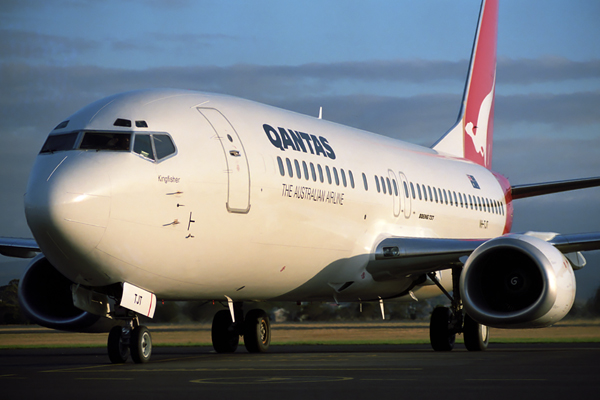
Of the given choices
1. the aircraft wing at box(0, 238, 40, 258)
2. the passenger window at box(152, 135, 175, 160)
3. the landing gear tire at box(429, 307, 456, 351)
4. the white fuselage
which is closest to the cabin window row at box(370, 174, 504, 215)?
the white fuselage

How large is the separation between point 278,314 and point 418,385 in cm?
1403

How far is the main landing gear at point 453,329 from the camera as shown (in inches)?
631

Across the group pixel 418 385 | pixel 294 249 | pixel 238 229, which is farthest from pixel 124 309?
pixel 418 385

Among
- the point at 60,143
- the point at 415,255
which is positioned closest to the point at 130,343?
the point at 60,143

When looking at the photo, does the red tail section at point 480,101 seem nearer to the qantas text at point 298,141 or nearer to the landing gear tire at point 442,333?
the landing gear tire at point 442,333

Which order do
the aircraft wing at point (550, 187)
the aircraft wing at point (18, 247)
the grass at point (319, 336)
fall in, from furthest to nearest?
the aircraft wing at point (550, 187) < the grass at point (319, 336) < the aircraft wing at point (18, 247)

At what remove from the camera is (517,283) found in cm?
1328

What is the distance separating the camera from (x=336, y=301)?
1538 cm

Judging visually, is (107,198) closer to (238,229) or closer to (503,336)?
(238,229)

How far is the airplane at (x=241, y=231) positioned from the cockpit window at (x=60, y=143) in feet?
0.10

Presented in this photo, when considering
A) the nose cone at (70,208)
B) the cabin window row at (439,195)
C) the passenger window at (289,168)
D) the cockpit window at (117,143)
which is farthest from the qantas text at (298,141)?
the nose cone at (70,208)

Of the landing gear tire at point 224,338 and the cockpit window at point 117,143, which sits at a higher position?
the cockpit window at point 117,143

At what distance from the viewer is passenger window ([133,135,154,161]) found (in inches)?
410

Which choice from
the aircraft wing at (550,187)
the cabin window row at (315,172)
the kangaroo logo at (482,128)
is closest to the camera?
the cabin window row at (315,172)
